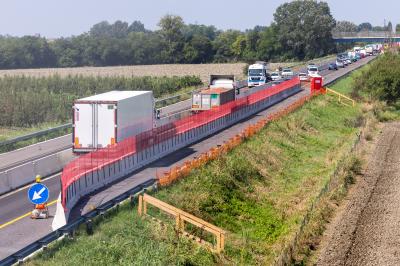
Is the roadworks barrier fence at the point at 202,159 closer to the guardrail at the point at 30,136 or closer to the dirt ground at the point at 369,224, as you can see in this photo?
the dirt ground at the point at 369,224

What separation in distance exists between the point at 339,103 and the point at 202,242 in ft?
176

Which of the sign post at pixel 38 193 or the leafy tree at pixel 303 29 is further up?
the leafy tree at pixel 303 29

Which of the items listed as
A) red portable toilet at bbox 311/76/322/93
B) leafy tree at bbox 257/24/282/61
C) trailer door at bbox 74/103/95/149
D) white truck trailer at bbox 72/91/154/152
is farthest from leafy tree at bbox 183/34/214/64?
trailer door at bbox 74/103/95/149

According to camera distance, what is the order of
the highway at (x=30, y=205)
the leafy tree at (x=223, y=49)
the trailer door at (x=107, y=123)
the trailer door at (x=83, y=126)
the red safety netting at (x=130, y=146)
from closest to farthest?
the highway at (x=30, y=205), the red safety netting at (x=130, y=146), the trailer door at (x=107, y=123), the trailer door at (x=83, y=126), the leafy tree at (x=223, y=49)

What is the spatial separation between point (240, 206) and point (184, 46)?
141 metres

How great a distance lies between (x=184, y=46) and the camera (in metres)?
170

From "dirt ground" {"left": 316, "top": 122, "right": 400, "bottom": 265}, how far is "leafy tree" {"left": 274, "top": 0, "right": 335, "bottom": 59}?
120 meters

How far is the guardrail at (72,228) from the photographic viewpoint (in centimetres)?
1846

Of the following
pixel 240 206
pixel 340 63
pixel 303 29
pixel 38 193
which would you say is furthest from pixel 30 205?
pixel 303 29

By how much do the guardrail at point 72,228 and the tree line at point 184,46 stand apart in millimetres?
139980

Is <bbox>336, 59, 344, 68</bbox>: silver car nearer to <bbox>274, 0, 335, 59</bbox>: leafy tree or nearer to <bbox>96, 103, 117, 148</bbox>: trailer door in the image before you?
<bbox>274, 0, 335, 59</bbox>: leafy tree

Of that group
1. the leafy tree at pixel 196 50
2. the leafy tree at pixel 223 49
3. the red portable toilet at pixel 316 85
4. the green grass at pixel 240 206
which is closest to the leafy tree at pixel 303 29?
the leafy tree at pixel 223 49

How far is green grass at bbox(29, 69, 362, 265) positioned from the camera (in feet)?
67.1

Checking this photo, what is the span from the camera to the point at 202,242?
2381cm
